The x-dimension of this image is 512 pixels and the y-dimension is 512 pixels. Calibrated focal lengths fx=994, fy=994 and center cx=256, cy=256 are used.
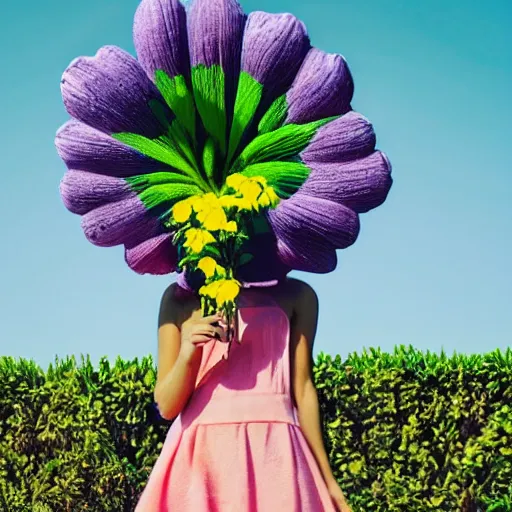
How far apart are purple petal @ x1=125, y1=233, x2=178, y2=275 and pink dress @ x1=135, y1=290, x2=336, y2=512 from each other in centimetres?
27

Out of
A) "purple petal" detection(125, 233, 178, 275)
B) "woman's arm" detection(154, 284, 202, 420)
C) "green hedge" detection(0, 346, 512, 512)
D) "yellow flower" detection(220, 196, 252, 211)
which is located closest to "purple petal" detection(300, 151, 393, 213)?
"yellow flower" detection(220, 196, 252, 211)

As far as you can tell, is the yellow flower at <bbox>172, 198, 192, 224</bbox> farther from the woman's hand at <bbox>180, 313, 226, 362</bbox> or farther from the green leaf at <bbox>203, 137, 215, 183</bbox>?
the woman's hand at <bbox>180, 313, 226, 362</bbox>

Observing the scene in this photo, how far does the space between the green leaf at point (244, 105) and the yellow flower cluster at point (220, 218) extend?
0.59 ft

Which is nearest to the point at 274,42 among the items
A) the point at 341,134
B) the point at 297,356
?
the point at 341,134

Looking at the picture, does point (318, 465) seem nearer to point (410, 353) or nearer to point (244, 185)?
point (244, 185)

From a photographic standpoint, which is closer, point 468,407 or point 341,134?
point 341,134

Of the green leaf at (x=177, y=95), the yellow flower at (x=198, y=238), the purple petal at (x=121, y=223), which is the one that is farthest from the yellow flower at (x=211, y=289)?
the green leaf at (x=177, y=95)

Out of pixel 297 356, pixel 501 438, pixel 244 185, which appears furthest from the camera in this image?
pixel 501 438

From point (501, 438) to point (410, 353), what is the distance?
847 millimetres

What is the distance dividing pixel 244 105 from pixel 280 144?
17cm

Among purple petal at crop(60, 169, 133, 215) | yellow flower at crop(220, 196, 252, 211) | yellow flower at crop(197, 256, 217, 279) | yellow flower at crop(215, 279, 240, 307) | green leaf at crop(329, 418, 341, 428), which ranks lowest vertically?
green leaf at crop(329, 418, 341, 428)

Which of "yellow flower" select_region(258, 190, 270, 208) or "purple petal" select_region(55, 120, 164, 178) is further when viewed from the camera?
"purple petal" select_region(55, 120, 164, 178)

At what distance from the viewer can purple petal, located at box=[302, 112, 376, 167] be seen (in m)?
3.12

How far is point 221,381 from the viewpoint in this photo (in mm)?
3105
